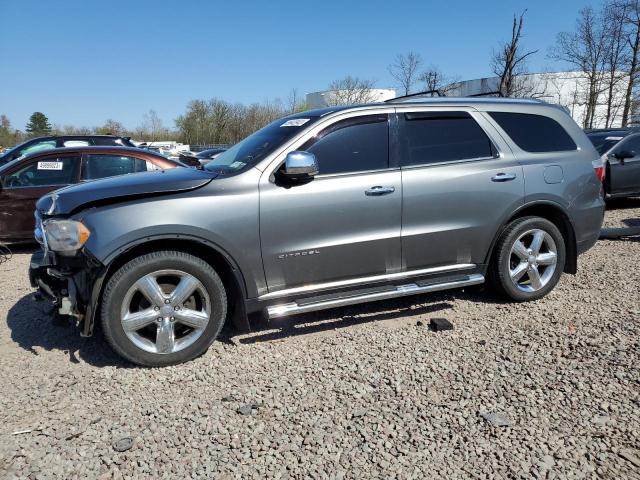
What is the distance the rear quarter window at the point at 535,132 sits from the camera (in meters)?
4.36

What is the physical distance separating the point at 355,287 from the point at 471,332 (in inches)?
41.1

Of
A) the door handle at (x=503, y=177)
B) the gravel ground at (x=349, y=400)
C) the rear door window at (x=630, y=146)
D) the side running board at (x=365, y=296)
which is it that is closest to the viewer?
the gravel ground at (x=349, y=400)

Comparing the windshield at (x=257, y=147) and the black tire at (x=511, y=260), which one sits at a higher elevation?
the windshield at (x=257, y=147)

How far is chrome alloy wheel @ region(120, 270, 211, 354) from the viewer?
3238 millimetres

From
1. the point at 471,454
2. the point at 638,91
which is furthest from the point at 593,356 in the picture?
the point at 638,91

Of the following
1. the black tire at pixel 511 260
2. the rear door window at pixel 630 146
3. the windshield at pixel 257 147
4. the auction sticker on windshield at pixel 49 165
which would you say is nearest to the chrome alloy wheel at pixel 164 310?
the windshield at pixel 257 147

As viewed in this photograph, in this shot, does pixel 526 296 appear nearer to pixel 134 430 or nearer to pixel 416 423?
pixel 416 423

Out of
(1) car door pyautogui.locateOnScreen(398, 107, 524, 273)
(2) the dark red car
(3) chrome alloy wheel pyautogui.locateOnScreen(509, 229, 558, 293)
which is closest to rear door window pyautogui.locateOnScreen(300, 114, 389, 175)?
(1) car door pyautogui.locateOnScreen(398, 107, 524, 273)

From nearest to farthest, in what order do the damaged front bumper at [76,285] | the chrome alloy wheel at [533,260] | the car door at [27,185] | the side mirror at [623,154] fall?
1. the damaged front bumper at [76,285]
2. the chrome alloy wheel at [533,260]
3. the car door at [27,185]
4. the side mirror at [623,154]

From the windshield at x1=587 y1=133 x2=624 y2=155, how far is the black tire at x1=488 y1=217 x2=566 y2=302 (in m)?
6.13

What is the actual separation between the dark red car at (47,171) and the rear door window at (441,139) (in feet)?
13.1

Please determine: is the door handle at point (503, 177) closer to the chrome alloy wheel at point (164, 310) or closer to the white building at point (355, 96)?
the chrome alloy wheel at point (164, 310)

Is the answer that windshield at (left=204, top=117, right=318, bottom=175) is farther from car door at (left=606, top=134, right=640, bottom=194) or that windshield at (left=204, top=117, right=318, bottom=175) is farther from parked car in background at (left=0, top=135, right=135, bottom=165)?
parked car in background at (left=0, top=135, right=135, bottom=165)

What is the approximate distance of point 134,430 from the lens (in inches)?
104
